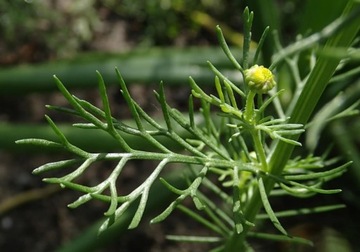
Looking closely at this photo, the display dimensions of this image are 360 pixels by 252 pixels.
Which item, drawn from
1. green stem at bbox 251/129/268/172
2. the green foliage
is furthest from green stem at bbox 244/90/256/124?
the green foliage

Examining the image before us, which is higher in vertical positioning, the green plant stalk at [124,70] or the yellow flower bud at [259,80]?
the yellow flower bud at [259,80]

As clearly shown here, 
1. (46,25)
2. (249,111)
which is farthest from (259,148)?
(46,25)

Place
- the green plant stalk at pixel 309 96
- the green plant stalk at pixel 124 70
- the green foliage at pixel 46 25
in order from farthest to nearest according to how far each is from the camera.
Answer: the green foliage at pixel 46 25 → the green plant stalk at pixel 124 70 → the green plant stalk at pixel 309 96

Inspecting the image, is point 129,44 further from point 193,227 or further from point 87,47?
point 193,227

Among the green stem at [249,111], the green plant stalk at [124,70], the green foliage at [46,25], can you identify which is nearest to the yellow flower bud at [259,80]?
the green stem at [249,111]

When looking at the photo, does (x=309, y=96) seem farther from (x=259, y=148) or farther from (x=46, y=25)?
(x=46, y=25)

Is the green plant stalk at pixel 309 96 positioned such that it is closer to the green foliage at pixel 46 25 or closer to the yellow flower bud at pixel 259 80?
the yellow flower bud at pixel 259 80

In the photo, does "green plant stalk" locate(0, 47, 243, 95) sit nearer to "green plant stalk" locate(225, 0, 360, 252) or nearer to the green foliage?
the green foliage

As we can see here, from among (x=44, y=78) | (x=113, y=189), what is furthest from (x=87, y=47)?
(x=113, y=189)
